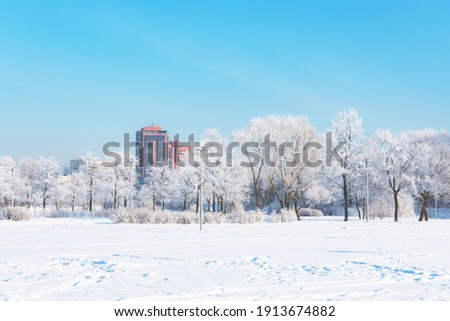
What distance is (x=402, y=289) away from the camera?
7957 millimetres

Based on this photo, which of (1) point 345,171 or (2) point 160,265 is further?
(1) point 345,171

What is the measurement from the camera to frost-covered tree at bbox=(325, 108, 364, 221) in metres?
44.3

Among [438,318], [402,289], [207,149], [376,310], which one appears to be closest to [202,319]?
[376,310]

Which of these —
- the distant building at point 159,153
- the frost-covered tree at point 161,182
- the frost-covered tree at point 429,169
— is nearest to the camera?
the frost-covered tree at point 429,169

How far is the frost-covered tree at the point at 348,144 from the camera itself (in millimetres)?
44312

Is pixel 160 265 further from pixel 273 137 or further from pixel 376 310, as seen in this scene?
pixel 273 137

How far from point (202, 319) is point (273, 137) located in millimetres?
38868

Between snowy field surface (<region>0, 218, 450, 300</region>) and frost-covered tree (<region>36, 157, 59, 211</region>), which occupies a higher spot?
frost-covered tree (<region>36, 157, 59, 211</region>)

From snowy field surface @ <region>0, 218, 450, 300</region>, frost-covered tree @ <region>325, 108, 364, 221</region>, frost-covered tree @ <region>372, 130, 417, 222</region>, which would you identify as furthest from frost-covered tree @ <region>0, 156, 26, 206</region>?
snowy field surface @ <region>0, 218, 450, 300</region>

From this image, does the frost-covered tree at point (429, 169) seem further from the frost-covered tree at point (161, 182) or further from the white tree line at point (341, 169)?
the frost-covered tree at point (161, 182)

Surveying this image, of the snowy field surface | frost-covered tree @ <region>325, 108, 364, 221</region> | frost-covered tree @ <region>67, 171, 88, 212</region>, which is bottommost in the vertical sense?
the snowy field surface

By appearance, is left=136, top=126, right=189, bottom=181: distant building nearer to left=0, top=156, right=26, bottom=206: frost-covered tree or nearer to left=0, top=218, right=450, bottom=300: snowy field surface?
left=0, top=156, right=26, bottom=206: frost-covered tree

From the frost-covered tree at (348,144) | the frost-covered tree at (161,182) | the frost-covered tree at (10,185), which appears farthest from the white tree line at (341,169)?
the frost-covered tree at (10,185)

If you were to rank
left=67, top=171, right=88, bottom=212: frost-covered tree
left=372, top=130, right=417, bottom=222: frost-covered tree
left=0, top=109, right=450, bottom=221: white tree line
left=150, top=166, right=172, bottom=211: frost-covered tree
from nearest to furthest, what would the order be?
left=0, top=109, right=450, bottom=221: white tree line, left=372, top=130, right=417, bottom=222: frost-covered tree, left=150, top=166, right=172, bottom=211: frost-covered tree, left=67, top=171, right=88, bottom=212: frost-covered tree
